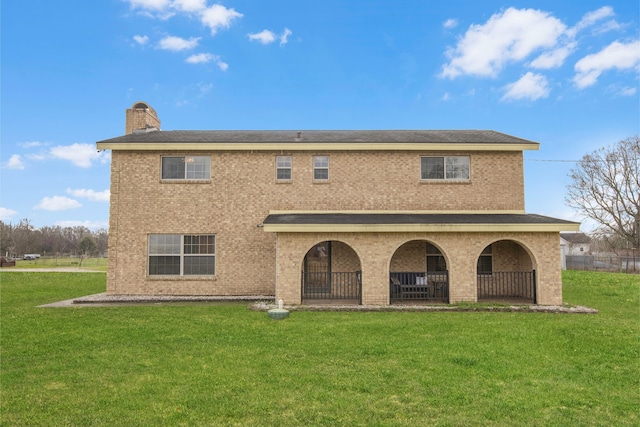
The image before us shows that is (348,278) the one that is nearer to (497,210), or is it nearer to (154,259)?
(497,210)

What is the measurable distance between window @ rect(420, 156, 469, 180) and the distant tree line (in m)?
57.6

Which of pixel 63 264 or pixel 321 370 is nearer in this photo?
pixel 321 370

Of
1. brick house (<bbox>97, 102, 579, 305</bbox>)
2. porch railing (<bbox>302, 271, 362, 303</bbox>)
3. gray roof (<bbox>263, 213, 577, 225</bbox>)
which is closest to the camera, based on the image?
gray roof (<bbox>263, 213, 577, 225</bbox>)

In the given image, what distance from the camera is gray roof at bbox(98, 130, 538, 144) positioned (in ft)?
52.6

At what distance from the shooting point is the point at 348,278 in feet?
50.4

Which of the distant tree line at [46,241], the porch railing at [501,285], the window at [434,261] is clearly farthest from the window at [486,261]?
the distant tree line at [46,241]

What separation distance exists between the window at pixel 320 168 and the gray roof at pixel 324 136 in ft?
Answer: 2.33

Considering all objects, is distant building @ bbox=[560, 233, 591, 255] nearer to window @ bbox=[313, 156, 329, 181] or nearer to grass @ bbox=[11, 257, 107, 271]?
window @ bbox=[313, 156, 329, 181]

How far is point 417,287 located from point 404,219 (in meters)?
2.55

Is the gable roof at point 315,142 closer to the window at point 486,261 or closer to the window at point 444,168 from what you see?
the window at point 444,168

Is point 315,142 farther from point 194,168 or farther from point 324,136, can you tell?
point 194,168

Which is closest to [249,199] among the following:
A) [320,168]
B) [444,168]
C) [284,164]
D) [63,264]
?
[284,164]

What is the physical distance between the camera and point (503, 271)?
15.6m

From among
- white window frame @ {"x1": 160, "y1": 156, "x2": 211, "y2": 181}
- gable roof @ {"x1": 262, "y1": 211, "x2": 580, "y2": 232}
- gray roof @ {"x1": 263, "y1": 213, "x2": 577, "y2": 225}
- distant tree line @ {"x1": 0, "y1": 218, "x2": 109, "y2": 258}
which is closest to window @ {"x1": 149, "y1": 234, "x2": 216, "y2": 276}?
white window frame @ {"x1": 160, "y1": 156, "x2": 211, "y2": 181}
